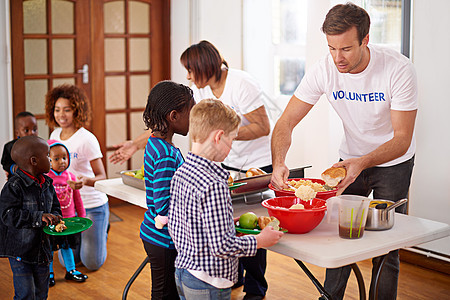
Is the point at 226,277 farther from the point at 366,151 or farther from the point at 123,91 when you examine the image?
the point at 123,91

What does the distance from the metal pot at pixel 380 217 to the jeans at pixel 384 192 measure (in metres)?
0.47

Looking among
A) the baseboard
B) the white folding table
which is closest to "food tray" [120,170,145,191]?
the white folding table

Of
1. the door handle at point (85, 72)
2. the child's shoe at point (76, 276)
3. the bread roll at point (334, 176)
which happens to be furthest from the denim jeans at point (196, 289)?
the door handle at point (85, 72)

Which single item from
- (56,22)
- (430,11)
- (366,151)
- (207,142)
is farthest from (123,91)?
(207,142)

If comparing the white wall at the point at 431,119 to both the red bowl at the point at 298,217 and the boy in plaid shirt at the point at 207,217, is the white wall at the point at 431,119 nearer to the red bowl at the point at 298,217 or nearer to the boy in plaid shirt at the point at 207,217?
the red bowl at the point at 298,217

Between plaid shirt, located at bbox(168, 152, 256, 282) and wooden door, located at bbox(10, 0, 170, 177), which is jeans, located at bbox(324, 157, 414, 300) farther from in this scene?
wooden door, located at bbox(10, 0, 170, 177)

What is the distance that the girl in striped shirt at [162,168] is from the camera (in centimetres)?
212

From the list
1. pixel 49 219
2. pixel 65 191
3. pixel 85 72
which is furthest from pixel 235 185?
pixel 85 72

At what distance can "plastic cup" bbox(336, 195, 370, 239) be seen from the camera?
2035mm

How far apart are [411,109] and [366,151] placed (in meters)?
0.33

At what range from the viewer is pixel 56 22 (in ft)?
17.3

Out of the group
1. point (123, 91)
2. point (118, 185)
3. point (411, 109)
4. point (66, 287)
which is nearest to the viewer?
point (411, 109)

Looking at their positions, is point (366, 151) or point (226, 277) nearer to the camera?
point (226, 277)

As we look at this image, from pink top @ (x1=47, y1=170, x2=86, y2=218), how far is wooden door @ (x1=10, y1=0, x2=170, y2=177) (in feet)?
6.25
